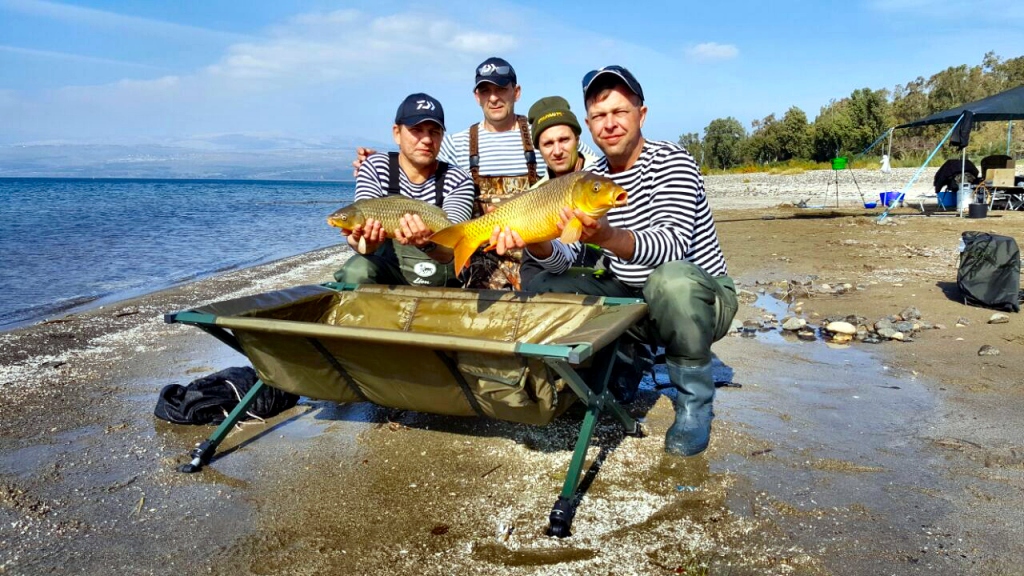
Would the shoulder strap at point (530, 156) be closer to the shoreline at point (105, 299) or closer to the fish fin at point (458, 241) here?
the fish fin at point (458, 241)

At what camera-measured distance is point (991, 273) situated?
6273 mm

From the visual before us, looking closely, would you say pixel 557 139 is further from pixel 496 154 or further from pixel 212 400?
pixel 212 400

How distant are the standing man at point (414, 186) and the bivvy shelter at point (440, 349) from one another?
0.89 ft

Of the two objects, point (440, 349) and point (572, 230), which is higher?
point (572, 230)

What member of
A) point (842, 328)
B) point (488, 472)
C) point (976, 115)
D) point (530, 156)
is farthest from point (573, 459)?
point (976, 115)

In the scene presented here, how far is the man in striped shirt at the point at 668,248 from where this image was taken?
10.6ft

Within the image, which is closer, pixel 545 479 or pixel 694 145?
pixel 545 479

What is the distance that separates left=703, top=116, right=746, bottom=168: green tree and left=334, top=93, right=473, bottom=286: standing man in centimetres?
5064

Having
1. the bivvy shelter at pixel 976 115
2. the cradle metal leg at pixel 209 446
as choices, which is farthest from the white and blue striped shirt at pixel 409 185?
the bivvy shelter at pixel 976 115

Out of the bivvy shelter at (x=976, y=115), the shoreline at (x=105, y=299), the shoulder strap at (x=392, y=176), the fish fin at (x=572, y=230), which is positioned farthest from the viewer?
the bivvy shelter at (x=976, y=115)

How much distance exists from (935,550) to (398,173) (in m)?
3.57

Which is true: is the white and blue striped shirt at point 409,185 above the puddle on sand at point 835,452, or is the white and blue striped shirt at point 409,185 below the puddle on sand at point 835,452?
above

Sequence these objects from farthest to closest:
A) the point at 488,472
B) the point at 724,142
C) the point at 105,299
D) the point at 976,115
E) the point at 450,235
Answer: the point at 724,142, the point at 976,115, the point at 105,299, the point at 488,472, the point at 450,235

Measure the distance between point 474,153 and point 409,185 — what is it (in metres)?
0.90
